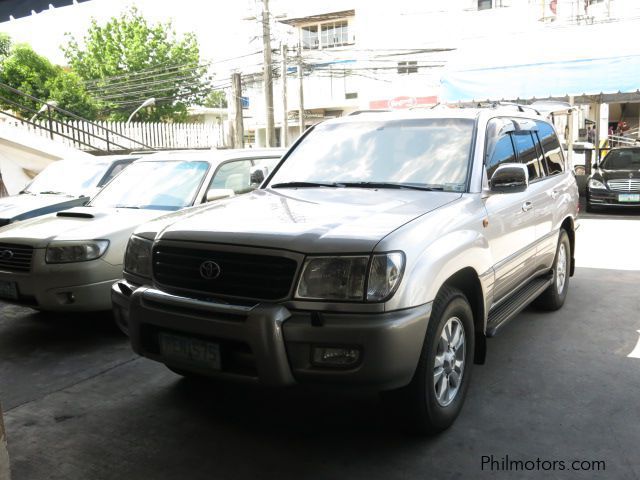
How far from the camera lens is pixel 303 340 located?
8.90 feet

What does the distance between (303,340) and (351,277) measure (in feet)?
1.21

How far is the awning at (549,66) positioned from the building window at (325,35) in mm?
21885

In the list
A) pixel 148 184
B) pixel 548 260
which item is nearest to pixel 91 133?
pixel 148 184

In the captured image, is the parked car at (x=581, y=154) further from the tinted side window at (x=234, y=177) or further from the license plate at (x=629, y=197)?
the tinted side window at (x=234, y=177)

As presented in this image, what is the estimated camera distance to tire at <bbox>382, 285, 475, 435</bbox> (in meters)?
2.96

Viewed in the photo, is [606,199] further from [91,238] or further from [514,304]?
[91,238]

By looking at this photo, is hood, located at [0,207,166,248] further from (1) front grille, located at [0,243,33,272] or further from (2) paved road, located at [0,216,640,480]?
(2) paved road, located at [0,216,640,480]

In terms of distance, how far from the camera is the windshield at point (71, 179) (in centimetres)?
796

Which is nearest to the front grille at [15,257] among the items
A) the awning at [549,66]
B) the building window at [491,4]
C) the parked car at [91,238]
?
the parked car at [91,238]

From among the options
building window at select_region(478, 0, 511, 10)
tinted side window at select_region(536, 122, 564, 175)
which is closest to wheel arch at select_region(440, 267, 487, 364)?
tinted side window at select_region(536, 122, 564, 175)

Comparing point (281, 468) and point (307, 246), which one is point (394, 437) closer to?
point (281, 468)

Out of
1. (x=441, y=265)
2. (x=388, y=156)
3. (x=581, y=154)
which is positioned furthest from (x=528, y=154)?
(x=581, y=154)

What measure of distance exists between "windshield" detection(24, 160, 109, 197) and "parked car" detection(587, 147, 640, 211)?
10.1 metres

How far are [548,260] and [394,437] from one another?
2.65 metres
